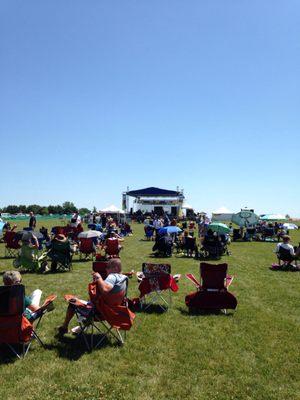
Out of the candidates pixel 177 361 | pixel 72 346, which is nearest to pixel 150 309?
pixel 72 346

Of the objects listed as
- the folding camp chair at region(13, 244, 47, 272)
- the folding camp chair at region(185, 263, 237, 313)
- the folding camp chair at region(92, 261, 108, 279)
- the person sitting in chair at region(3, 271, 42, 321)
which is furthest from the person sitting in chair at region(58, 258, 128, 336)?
the folding camp chair at region(13, 244, 47, 272)

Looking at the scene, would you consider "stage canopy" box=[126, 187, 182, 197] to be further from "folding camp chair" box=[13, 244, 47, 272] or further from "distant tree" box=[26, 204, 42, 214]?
"distant tree" box=[26, 204, 42, 214]

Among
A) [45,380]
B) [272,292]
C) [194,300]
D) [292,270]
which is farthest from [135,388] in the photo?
[292,270]

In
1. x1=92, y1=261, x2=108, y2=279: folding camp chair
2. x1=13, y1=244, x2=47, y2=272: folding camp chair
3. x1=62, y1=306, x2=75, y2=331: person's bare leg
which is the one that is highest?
x1=92, y1=261, x2=108, y2=279: folding camp chair

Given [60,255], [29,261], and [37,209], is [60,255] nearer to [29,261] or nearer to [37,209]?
[29,261]

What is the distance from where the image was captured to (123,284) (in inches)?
223

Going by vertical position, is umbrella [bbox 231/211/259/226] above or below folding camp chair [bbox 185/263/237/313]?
above

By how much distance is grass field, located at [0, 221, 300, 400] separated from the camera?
13.6 ft

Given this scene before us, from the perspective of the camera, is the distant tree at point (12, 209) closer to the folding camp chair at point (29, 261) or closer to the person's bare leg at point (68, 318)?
the folding camp chair at point (29, 261)

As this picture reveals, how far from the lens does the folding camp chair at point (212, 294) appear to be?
23.6 ft

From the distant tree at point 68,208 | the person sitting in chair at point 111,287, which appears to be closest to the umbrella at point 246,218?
the person sitting in chair at point 111,287

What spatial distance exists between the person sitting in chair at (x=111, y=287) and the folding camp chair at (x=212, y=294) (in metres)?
2.10

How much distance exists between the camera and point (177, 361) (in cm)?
493

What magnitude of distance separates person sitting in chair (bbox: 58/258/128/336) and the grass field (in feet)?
1.11
